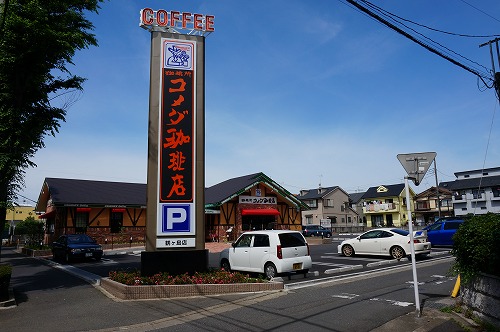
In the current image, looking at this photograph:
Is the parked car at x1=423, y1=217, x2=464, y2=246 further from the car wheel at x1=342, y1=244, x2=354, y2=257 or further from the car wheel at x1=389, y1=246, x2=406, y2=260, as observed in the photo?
the car wheel at x1=342, y1=244, x2=354, y2=257

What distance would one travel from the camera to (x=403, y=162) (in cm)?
837

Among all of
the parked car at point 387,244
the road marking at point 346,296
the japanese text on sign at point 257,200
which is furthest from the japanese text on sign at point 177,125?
the japanese text on sign at point 257,200

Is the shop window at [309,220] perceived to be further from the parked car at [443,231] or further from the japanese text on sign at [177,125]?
the japanese text on sign at [177,125]

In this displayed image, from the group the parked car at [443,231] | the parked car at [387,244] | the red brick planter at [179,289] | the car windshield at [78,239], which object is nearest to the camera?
the red brick planter at [179,289]

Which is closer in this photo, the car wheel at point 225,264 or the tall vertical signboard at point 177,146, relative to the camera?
the tall vertical signboard at point 177,146

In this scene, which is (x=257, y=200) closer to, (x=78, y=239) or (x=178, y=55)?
(x=78, y=239)

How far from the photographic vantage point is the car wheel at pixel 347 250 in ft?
61.5

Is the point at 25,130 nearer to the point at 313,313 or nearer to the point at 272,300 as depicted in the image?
the point at 272,300

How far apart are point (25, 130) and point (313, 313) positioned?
32.6 ft

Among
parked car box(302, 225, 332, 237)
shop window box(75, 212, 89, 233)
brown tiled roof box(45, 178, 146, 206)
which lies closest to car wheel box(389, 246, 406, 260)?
brown tiled roof box(45, 178, 146, 206)

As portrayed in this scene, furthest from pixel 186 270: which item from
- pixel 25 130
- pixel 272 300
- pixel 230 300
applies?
pixel 25 130

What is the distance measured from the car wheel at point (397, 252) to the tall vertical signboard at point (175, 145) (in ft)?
31.2

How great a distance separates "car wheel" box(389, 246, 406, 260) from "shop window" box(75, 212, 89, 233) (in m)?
24.9

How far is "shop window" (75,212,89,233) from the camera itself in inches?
1226
